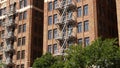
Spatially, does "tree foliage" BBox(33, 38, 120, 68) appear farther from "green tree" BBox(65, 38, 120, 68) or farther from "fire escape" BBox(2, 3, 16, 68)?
"fire escape" BBox(2, 3, 16, 68)

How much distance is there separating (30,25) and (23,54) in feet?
24.8

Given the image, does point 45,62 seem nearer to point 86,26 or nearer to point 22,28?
point 86,26

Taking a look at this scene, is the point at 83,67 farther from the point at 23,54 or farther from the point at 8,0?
the point at 8,0

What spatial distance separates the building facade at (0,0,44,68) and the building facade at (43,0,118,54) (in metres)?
6.27

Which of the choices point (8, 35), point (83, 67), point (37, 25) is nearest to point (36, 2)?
point (37, 25)

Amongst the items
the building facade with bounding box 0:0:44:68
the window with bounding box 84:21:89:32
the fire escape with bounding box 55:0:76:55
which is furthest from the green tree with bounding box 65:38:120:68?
the building facade with bounding box 0:0:44:68

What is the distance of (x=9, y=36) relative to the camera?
78500mm

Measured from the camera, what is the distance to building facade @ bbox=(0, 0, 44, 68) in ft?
247

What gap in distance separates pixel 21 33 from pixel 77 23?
19.2 metres

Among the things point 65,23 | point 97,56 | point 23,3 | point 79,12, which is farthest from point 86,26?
point 23,3

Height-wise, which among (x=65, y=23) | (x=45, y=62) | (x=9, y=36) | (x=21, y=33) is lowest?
(x=45, y=62)

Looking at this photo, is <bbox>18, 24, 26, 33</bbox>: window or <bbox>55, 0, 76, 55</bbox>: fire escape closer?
<bbox>55, 0, 76, 55</bbox>: fire escape

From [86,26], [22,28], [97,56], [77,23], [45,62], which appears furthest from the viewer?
[22,28]

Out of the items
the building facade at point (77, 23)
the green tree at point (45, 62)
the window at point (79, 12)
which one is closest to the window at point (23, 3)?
the building facade at point (77, 23)
